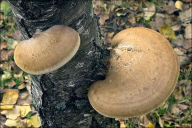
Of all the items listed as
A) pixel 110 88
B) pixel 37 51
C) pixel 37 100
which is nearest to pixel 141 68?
pixel 110 88

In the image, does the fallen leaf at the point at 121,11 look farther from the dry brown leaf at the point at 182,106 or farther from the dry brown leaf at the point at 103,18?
the dry brown leaf at the point at 182,106

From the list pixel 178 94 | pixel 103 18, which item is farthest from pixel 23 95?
pixel 178 94

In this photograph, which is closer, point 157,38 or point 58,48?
point 58,48

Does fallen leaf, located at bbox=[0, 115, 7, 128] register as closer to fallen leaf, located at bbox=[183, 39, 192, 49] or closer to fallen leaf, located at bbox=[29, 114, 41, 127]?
fallen leaf, located at bbox=[29, 114, 41, 127]

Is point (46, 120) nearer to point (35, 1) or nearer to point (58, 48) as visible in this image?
point (58, 48)

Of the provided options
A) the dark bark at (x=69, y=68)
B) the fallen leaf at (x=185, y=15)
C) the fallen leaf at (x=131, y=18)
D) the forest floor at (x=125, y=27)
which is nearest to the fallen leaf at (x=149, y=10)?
the forest floor at (x=125, y=27)

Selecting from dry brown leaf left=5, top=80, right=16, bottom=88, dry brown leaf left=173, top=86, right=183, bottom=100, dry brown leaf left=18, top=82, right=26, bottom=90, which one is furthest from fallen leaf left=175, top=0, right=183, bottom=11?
dry brown leaf left=5, top=80, right=16, bottom=88
